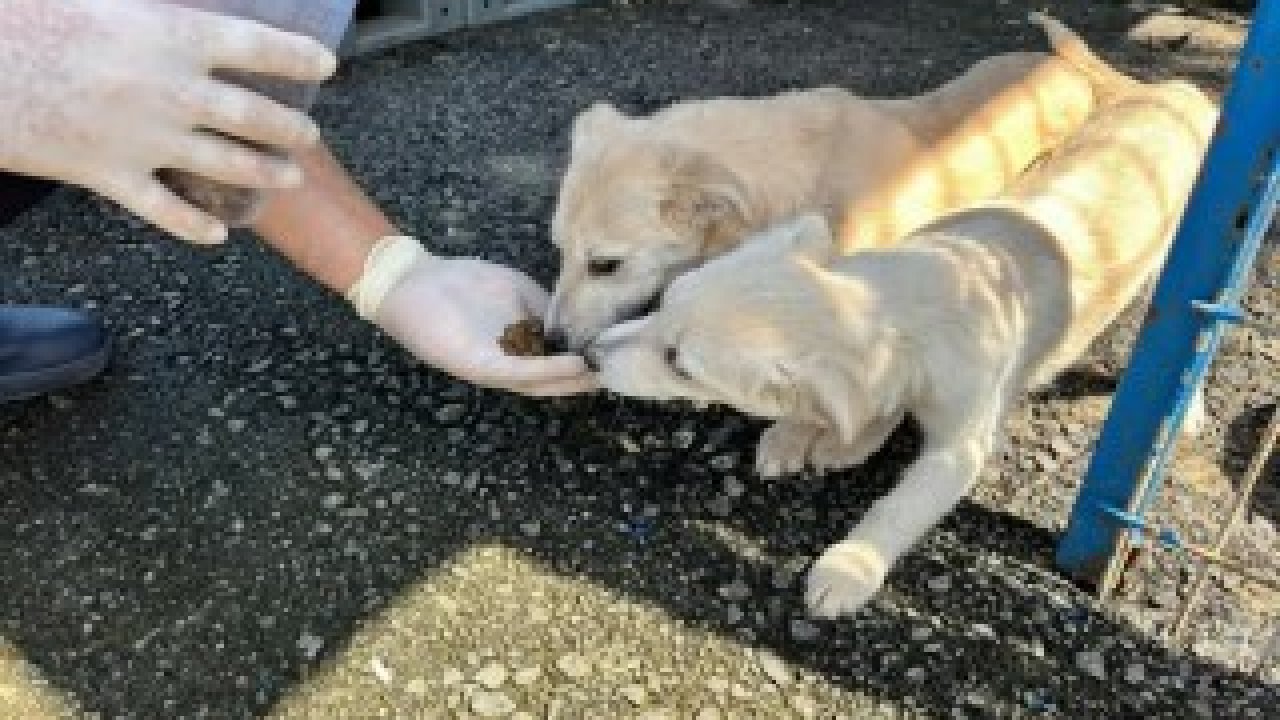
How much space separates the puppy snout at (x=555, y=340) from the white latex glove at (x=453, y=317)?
0.22 ft

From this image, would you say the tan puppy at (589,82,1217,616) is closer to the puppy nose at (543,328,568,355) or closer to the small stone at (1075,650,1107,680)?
the puppy nose at (543,328,568,355)

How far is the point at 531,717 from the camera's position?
1.78 m

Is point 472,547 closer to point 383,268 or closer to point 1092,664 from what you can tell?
point 383,268

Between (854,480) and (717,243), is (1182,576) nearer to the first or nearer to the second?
(854,480)

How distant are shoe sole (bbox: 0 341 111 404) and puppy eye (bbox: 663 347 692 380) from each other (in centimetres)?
106

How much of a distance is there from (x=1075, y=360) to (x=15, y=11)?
1920 mm

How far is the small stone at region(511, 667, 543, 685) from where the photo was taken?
6.02 ft

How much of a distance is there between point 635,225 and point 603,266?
0.31 ft

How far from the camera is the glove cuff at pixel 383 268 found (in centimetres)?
216

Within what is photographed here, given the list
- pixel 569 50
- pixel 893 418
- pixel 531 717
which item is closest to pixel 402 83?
pixel 569 50

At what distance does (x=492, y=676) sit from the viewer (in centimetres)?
184

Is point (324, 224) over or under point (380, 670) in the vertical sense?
over

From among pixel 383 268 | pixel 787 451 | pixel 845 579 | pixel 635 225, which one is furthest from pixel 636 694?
pixel 635 225

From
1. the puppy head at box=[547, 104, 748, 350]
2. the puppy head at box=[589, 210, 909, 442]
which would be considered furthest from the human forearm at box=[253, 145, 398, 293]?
the puppy head at box=[589, 210, 909, 442]
